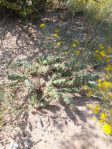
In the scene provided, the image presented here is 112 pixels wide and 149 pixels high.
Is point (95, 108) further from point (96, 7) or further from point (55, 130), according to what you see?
point (96, 7)

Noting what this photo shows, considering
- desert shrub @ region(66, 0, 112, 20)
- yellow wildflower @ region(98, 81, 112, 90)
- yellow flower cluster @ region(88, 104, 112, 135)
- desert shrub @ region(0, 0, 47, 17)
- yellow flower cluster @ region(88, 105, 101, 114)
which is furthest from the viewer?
desert shrub @ region(0, 0, 47, 17)

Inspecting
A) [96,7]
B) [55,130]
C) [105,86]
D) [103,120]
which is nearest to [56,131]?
[55,130]

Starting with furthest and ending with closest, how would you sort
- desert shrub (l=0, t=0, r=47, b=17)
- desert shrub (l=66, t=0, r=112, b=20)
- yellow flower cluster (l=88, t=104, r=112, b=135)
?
desert shrub (l=0, t=0, r=47, b=17), desert shrub (l=66, t=0, r=112, b=20), yellow flower cluster (l=88, t=104, r=112, b=135)

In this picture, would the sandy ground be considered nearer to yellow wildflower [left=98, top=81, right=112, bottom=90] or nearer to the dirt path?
the dirt path

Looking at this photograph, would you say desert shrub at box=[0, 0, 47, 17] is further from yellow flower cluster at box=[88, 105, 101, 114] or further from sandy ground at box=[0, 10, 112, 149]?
yellow flower cluster at box=[88, 105, 101, 114]

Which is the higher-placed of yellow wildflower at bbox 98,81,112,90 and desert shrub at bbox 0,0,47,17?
desert shrub at bbox 0,0,47,17

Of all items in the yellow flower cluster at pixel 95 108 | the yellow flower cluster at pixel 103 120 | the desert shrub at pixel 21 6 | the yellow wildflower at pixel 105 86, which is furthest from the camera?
the desert shrub at pixel 21 6

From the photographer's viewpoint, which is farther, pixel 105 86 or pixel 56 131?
pixel 105 86

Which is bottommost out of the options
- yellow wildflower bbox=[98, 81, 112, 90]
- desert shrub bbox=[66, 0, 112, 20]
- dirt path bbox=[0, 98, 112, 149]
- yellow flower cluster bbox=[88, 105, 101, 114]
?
dirt path bbox=[0, 98, 112, 149]

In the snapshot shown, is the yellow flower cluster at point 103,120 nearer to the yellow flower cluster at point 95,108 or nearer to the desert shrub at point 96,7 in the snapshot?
the yellow flower cluster at point 95,108

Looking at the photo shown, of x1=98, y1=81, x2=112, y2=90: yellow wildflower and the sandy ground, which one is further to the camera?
x1=98, y1=81, x2=112, y2=90: yellow wildflower

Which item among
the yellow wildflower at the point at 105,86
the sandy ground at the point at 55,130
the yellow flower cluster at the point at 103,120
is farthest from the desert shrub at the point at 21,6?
the yellow flower cluster at the point at 103,120

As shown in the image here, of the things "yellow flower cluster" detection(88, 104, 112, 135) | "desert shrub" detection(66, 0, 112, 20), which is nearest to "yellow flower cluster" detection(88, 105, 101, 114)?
"yellow flower cluster" detection(88, 104, 112, 135)

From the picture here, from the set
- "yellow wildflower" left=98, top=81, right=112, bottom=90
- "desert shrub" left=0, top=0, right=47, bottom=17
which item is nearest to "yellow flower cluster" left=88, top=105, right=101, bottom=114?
"yellow wildflower" left=98, top=81, right=112, bottom=90
